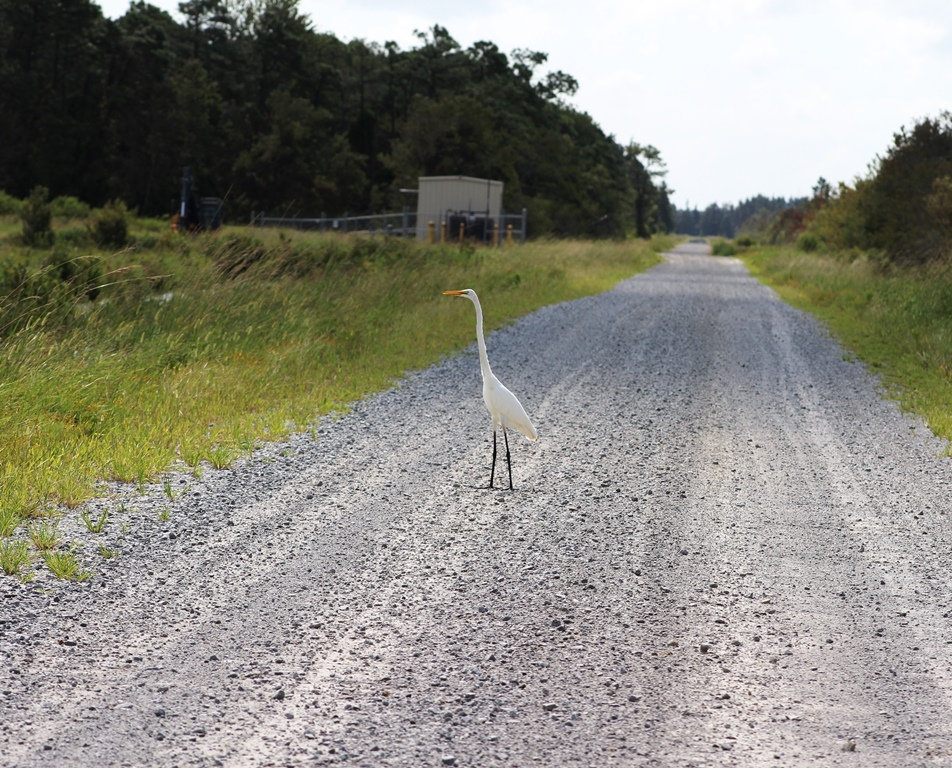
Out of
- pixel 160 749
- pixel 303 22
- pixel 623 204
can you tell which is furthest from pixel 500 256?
pixel 623 204

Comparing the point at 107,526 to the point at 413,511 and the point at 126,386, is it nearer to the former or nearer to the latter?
the point at 413,511

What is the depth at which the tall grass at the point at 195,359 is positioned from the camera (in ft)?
20.4

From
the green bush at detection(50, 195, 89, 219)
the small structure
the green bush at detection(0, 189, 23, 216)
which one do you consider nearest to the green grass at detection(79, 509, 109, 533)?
the small structure

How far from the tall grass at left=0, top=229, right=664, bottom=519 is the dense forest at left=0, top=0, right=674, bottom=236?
115 ft

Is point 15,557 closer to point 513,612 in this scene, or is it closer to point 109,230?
point 513,612

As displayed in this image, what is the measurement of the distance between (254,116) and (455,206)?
2476cm

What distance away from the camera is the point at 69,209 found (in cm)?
4197

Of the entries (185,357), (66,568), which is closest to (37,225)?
(185,357)

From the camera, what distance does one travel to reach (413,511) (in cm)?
557

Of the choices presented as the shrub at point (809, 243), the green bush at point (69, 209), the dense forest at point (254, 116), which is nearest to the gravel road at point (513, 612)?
the green bush at point (69, 209)

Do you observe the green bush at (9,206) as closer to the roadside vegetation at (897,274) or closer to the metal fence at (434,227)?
the metal fence at (434,227)

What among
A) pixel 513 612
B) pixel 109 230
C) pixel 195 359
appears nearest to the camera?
pixel 513 612

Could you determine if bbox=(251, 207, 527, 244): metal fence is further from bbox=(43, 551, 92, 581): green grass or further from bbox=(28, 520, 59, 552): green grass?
bbox=(43, 551, 92, 581): green grass

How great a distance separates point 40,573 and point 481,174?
47649 millimetres
